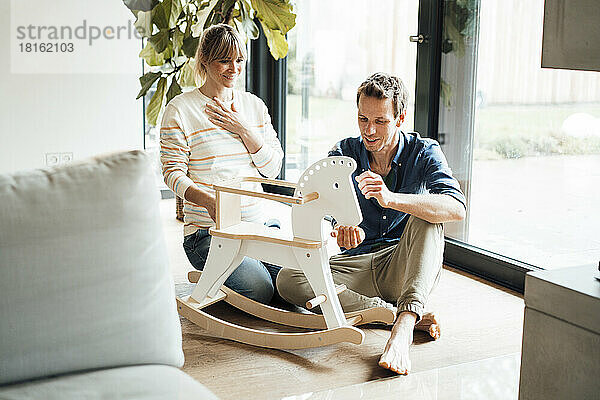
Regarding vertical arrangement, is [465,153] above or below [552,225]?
above

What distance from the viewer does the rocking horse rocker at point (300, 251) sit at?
224 centimetres

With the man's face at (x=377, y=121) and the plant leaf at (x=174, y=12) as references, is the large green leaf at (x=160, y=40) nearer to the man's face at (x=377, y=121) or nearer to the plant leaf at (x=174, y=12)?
the plant leaf at (x=174, y=12)

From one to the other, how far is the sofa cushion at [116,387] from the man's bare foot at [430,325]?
1.27m

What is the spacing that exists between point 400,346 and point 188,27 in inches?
80.5

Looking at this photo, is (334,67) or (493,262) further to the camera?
(334,67)

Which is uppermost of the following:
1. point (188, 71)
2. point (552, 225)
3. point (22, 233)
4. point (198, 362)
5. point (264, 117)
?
point (188, 71)

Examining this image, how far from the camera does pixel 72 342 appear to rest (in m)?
1.25

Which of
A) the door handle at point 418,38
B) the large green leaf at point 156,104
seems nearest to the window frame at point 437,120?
the door handle at point 418,38

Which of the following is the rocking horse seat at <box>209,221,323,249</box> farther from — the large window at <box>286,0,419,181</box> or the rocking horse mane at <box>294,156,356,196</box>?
the large window at <box>286,0,419,181</box>

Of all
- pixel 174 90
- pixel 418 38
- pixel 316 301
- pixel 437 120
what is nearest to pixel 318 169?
pixel 316 301

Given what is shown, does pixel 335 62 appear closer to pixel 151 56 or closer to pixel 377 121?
pixel 151 56

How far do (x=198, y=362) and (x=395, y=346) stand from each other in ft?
1.98

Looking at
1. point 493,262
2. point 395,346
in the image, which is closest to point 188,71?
point 493,262

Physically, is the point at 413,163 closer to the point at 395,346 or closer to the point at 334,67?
the point at 395,346
